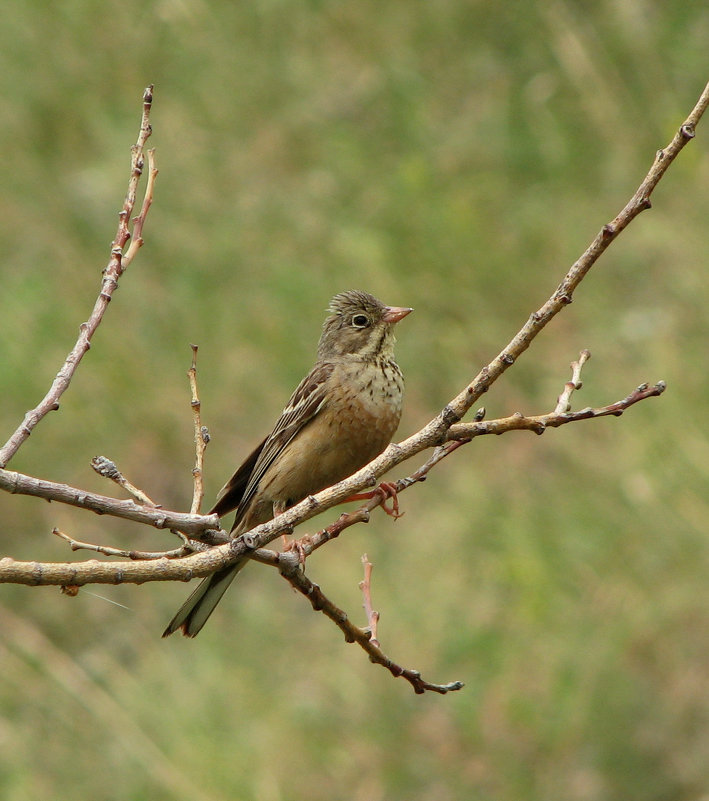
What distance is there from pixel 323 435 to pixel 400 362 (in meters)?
2.66

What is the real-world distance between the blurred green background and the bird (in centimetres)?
198

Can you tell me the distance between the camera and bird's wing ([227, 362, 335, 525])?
4.22 m

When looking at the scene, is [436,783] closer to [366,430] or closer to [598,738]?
[598,738]

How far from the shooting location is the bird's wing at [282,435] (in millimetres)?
4219

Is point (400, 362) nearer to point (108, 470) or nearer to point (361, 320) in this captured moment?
point (361, 320)

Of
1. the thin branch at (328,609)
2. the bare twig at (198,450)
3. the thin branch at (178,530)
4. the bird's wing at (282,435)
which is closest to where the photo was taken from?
the thin branch at (178,530)

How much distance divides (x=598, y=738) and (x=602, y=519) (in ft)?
3.80

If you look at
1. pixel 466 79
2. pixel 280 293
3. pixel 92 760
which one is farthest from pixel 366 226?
pixel 92 760

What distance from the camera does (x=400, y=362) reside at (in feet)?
22.2

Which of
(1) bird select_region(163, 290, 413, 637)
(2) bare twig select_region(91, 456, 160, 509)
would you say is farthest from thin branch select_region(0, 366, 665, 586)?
(1) bird select_region(163, 290, 413, 637)

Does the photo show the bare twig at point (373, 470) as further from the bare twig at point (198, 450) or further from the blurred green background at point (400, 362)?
the blurred green background at point (400, 362)

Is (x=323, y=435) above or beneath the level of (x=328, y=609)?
above

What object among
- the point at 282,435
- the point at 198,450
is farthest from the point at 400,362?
the point at 198,450

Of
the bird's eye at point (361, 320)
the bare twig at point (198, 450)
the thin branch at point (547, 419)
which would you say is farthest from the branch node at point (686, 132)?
the bird's eye at point (361, 320)
